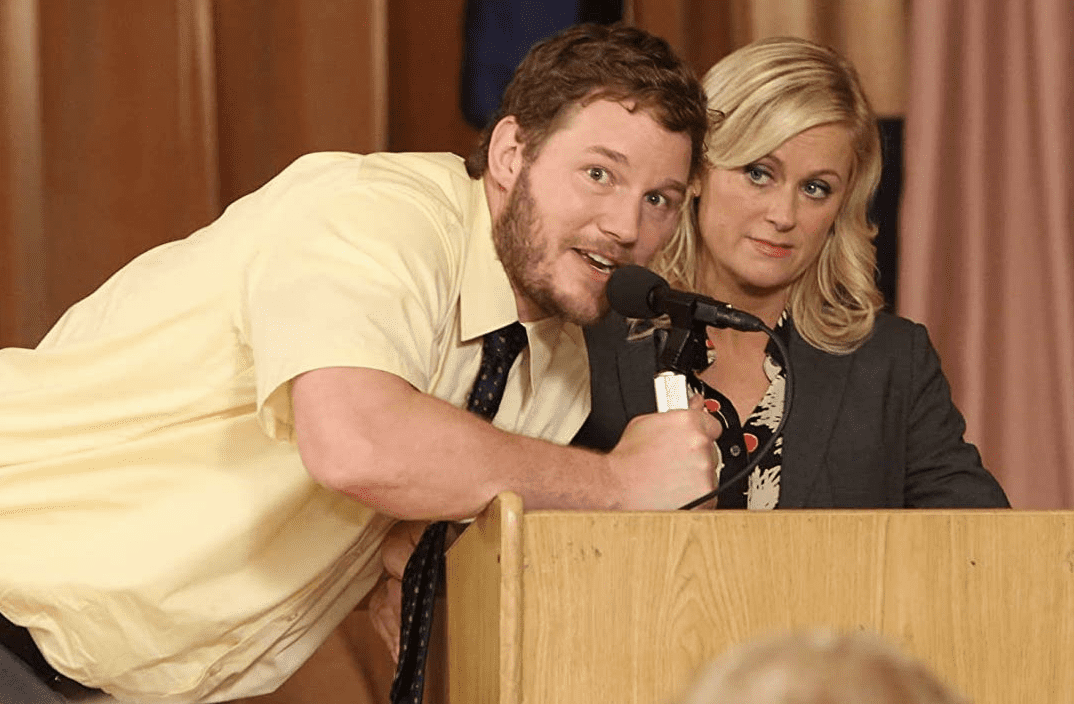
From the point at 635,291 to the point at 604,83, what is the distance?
13.7 inches

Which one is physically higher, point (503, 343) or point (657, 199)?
point (657, 199)

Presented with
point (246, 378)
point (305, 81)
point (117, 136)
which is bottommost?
point (246, 378)

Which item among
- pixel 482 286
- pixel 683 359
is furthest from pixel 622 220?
pixel 683 359

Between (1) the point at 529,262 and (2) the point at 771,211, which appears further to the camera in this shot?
(2) the point at 771,211

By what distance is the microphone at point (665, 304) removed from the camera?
139 cm

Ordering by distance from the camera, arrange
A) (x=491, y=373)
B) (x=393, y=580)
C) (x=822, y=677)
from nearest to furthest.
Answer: (x=822, y=677), (x=491, y=373), (x=393, y=580)

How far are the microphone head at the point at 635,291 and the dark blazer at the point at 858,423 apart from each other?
0.63 m

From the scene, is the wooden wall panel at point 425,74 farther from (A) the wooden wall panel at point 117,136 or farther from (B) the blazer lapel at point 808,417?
(B) the blazer lapel at point 808,417

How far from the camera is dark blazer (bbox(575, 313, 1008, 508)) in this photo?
2.10 metres

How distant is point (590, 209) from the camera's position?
165 centimetres

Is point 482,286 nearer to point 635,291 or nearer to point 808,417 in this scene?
point 635,291

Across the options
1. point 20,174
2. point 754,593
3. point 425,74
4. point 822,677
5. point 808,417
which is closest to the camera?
point 822,677

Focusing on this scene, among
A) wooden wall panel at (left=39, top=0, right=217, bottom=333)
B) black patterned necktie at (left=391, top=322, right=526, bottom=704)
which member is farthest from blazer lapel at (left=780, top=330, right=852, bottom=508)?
wooden wall panel at (left=39, top=0, right=217, bottom=333)

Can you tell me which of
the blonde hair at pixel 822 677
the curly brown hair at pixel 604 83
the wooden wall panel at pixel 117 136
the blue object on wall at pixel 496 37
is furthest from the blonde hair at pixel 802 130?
the blonde hair at pixel 822 677
